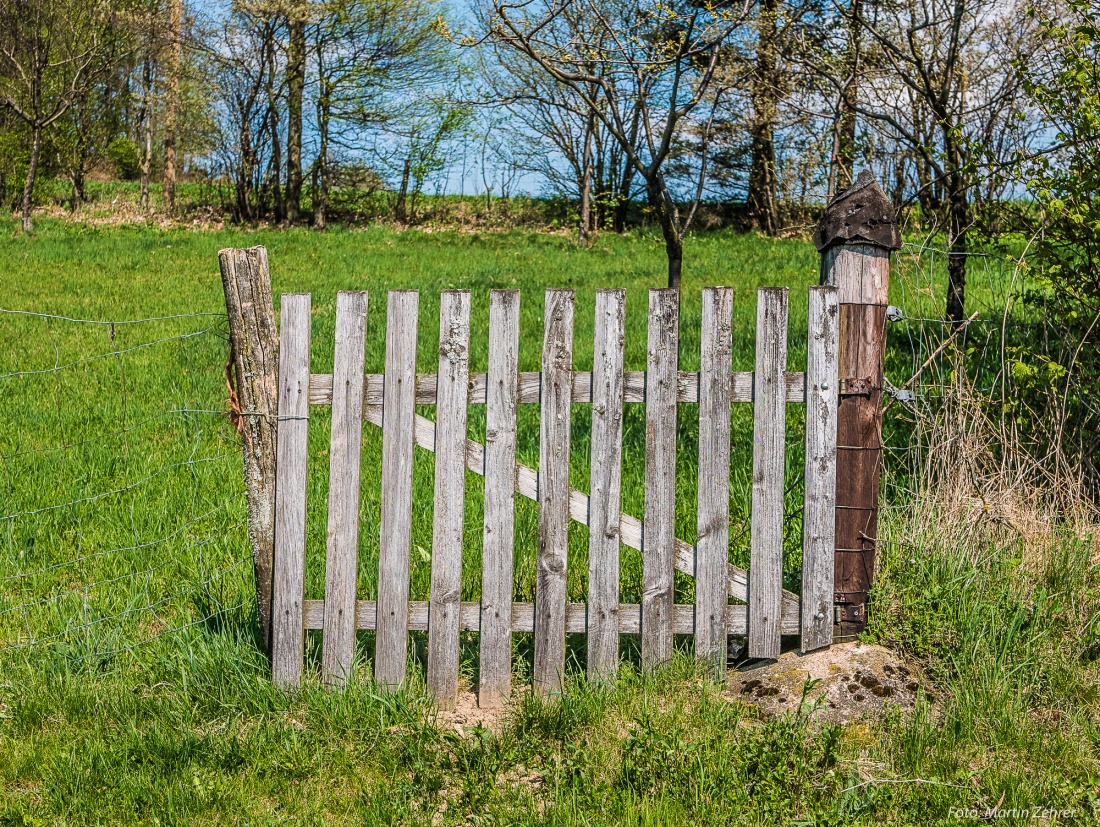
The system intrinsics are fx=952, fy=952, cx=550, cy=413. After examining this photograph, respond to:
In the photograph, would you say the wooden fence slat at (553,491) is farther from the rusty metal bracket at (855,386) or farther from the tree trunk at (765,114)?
the tree trunk at (765,114)

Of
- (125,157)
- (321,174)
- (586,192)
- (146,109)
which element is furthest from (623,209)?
(125,157)

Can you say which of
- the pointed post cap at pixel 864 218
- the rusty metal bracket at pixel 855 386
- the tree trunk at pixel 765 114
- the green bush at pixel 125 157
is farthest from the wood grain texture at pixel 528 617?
the green bush at pixel 125 157

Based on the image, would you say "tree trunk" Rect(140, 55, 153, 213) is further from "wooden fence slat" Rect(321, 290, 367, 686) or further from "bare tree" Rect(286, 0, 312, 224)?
"wooden fence slat" Rect(321, 290, 367, 686)

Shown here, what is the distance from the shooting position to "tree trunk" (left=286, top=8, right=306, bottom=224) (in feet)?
82.7

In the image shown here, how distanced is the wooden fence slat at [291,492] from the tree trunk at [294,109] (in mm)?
24131

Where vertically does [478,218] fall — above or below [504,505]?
above

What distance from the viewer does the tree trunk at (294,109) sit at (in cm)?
2522

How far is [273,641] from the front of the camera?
11.5 feet

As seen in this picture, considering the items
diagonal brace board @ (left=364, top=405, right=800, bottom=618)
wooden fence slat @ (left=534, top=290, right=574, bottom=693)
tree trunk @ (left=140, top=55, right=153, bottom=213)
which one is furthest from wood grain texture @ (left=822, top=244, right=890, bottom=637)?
tree trunk @ (left=140, top=55, right=153, bottom=213)

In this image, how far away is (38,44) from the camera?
1975 cm

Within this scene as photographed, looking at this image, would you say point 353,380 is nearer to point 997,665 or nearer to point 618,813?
point 618,813

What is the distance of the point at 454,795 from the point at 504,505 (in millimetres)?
980

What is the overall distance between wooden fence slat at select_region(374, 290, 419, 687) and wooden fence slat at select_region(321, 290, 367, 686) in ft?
0.32

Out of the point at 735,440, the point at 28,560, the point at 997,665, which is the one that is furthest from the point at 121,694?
the point at 735,440
